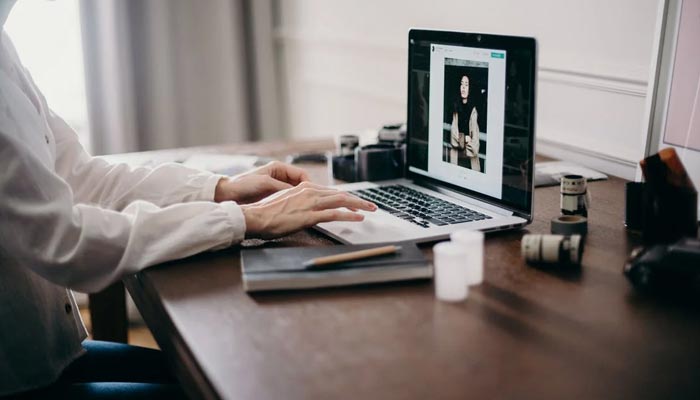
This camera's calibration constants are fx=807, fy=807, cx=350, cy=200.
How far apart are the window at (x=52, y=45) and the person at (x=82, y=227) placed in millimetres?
1627

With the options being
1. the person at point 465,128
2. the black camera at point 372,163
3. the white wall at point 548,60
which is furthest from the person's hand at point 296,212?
the white wall at point 548,60

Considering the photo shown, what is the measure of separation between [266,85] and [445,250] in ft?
7.95

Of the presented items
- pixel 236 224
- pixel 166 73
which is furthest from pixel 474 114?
pixel 166 73

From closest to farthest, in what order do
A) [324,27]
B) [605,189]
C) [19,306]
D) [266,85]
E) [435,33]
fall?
[19,306] → [435,33] → [605,189] → [324,27] → [266,85]

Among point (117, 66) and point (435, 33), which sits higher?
point (435, 33)

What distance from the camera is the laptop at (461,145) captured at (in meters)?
1.24

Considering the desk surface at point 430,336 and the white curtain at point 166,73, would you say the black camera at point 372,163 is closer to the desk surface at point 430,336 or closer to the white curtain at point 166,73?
the desk surface at point 430,336

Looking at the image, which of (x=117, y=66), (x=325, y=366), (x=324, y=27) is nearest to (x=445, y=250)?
(x=325, y=366)

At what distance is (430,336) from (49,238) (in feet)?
1.74

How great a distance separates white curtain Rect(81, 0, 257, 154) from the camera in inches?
118

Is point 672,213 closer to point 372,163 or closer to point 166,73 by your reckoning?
point 372,163

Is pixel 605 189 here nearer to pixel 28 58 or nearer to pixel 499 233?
pixel 499 233

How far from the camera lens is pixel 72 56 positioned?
9.89 feet

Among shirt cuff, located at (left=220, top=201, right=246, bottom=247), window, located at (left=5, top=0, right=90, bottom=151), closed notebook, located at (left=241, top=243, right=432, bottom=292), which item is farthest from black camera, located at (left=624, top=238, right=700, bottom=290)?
window, located at (left=5, top=0, right=90, bottom=151)
